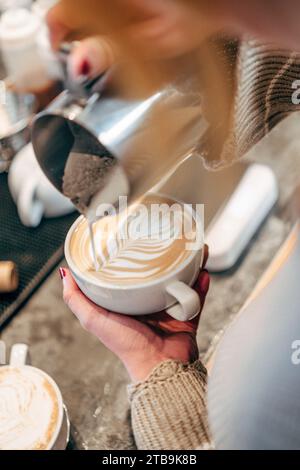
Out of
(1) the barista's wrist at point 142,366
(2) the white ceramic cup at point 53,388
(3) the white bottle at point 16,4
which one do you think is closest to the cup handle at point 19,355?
(2) the white ceramic cup at point 53,388

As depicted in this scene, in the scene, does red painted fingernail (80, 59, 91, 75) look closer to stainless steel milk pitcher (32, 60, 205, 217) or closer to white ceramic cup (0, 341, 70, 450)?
stainless steel milk pitcher (32, 60, 205, 217)

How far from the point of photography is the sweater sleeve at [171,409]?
0.50m

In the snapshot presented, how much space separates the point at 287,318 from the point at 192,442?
144 millimetres

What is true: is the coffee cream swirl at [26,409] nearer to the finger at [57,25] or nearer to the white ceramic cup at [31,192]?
the white ceramic cup at [31,192]

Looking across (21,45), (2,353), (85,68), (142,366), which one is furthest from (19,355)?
(21,45)

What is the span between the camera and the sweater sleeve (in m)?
0.50

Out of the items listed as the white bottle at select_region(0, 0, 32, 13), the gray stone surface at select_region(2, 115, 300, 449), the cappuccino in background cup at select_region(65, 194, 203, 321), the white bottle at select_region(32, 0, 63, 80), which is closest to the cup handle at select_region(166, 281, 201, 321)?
the cappuccino in background cup at select_region(65, 194, 203, 321)

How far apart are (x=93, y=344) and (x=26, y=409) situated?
0.10 m

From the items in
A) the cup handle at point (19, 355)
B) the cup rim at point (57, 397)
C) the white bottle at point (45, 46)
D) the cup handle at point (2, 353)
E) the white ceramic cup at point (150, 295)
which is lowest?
the cup handle at point (2, 353)

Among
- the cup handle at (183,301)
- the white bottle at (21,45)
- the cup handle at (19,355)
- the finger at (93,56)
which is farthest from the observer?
the white bottle at (21,45)

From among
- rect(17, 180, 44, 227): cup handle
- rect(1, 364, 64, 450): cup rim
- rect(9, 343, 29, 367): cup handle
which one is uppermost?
rect(17, 180, 44, 227): cup handle

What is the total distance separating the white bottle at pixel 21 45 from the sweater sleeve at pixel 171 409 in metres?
0.46

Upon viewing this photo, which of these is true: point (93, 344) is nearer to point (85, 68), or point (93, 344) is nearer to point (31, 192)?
point (31, 192)
